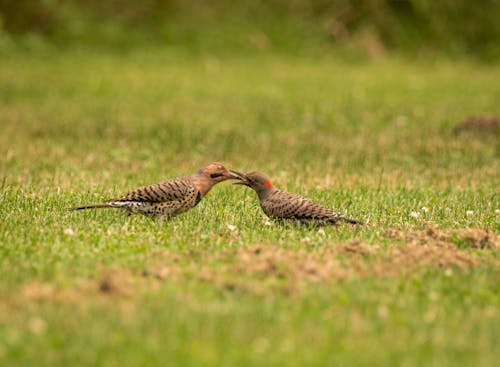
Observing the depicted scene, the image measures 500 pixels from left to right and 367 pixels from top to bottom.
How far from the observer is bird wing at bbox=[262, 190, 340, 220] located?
8.05 metres

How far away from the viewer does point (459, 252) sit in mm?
7031

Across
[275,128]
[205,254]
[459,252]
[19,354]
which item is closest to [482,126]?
[275,128]

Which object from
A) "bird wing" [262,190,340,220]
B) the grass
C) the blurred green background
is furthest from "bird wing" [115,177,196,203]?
the blurred green background

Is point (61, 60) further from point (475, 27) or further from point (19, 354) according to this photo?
point (19, 354)

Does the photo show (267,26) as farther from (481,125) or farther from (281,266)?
(281,266)

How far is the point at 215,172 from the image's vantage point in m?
8.70

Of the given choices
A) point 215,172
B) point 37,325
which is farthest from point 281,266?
point 215,172

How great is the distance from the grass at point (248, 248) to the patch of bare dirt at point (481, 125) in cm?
23

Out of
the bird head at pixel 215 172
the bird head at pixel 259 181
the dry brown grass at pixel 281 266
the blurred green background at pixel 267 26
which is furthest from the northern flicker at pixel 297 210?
the blurred green background at pixel 267 26

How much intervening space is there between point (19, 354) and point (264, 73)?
21.1 meters

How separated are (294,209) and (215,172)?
109 cm

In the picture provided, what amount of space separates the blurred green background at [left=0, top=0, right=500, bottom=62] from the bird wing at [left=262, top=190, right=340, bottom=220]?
19516 millimetres

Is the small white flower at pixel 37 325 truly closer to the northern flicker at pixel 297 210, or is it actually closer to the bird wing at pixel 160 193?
the bird wing at pixel 160 193

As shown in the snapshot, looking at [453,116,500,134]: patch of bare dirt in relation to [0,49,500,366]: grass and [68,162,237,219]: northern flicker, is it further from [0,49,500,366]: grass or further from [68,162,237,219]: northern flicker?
[68,162,237,219]: northern flicker
